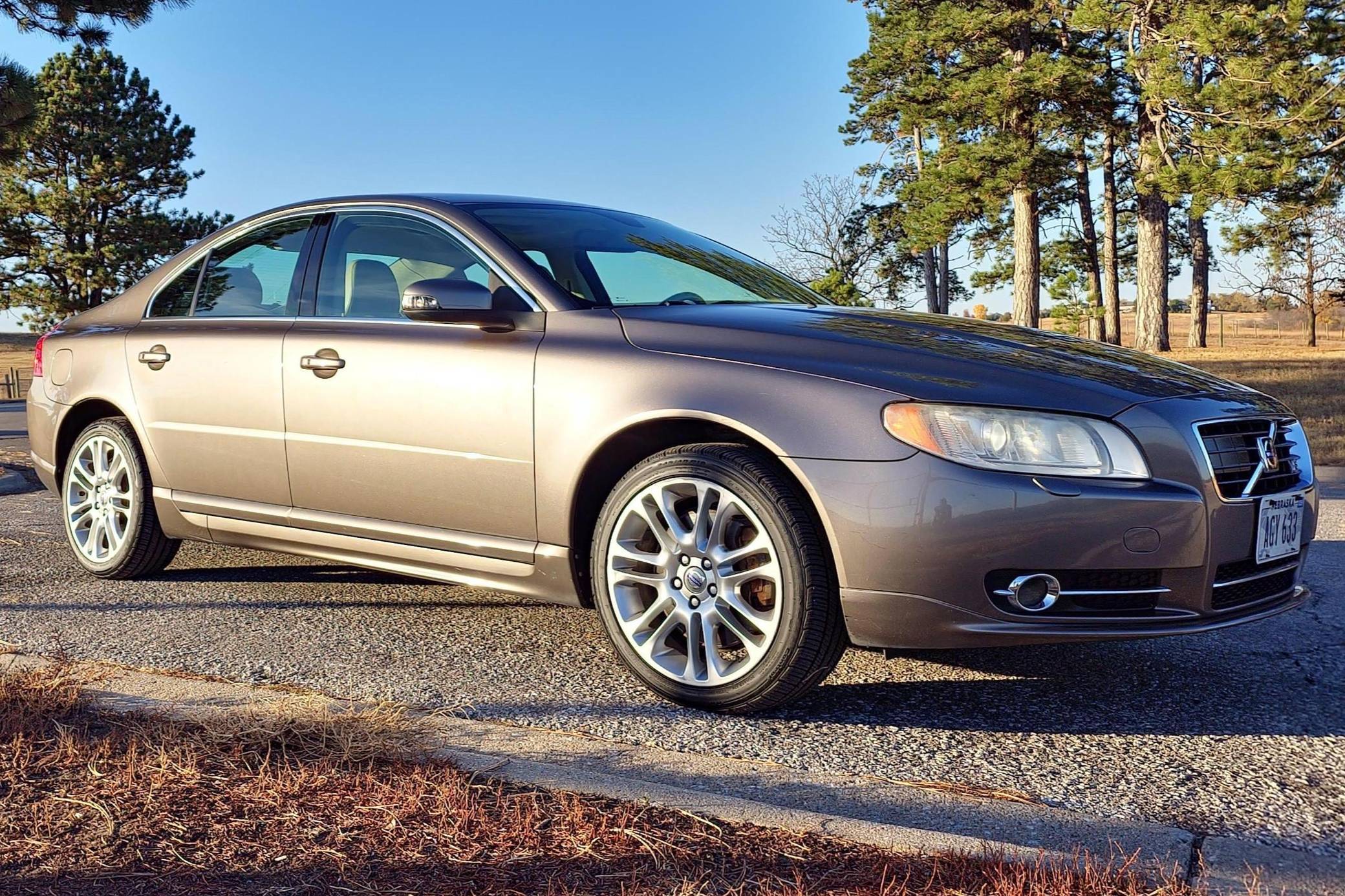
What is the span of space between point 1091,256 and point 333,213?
3963 cm

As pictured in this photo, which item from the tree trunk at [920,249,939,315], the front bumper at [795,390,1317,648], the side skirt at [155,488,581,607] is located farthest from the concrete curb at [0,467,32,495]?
the tree trunk at [920,249,939,315]

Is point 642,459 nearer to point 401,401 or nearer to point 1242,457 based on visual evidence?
point 401,401

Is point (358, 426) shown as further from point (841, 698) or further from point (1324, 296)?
point (1324, 296)

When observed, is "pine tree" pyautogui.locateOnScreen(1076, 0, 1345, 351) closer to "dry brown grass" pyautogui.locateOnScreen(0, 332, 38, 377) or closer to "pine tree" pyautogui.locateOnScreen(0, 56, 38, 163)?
"pine tree" pyautogui.locateOnScreen(0, 56, 38, 163)

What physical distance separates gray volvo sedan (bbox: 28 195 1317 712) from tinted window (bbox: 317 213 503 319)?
A: 1 cm

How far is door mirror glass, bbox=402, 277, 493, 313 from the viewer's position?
391 cm

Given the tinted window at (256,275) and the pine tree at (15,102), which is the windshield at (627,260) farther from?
the pine tree at (15,102)

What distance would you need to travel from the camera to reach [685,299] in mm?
4367

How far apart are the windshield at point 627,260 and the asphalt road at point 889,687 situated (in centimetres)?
125

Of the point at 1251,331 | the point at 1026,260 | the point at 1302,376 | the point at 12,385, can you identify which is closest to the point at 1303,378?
the point at 1302,376

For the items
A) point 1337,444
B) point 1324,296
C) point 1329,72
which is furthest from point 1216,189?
point 1324,296

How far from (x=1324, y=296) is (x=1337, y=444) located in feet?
107

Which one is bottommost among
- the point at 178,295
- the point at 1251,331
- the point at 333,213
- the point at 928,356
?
the point at 928,356

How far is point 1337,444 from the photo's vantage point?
1116cm
